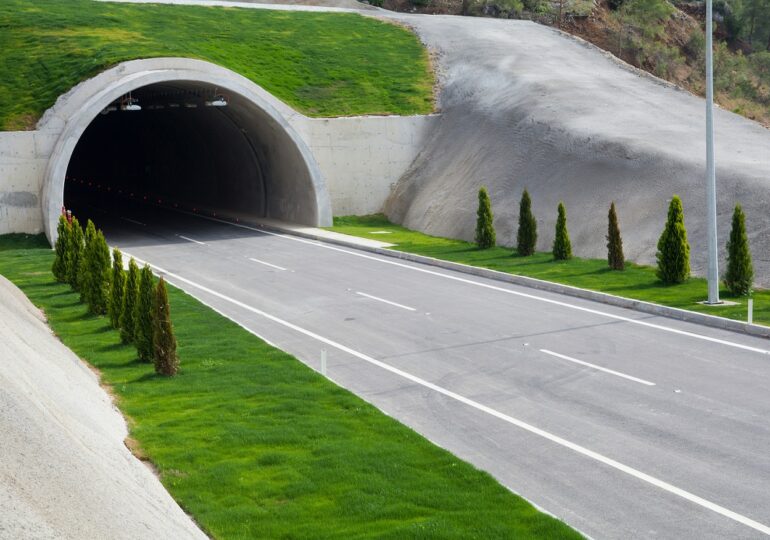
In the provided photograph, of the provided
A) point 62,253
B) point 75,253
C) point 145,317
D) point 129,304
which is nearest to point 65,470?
point 145,317

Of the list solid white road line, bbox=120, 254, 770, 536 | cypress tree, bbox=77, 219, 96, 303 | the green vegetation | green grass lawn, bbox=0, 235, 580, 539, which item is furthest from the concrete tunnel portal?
green grass lawn, bbox=0, 235, 580, 539

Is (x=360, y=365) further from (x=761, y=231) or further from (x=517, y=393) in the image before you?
(x=761, y=231)

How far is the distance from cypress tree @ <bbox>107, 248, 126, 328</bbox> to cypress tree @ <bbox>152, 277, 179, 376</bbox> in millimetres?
3928

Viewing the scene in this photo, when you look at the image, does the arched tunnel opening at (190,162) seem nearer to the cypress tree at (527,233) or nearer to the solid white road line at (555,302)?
the solid white road line at (555,302)

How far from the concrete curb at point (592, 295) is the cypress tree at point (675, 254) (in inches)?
103

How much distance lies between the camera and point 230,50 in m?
51.6

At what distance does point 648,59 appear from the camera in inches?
2489

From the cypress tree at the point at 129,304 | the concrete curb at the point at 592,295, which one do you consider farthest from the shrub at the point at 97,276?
the concrete curb at the point at 592,295

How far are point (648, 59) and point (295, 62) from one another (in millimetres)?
23677

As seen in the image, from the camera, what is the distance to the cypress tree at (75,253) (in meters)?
28.7

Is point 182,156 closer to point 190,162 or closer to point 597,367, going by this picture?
point 190,162

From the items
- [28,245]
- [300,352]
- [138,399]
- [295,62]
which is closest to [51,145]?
[28,245]

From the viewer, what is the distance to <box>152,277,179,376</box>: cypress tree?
1881cm

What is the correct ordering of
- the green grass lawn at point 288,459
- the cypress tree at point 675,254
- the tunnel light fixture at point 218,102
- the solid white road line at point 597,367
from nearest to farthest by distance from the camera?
1. the green grass lawn at point 288,459
2. the solid white road line at point 597,367
3. the cypress tree at point 675,254
4. the tunnel light fixture at point 218,102
